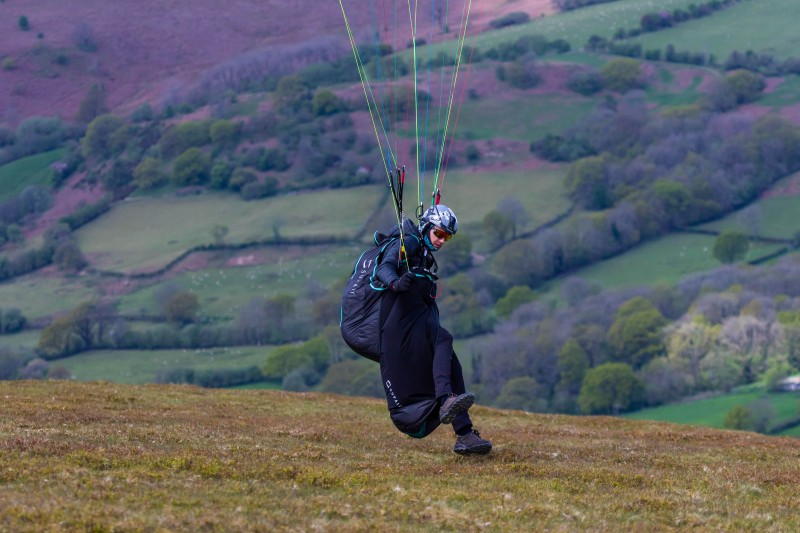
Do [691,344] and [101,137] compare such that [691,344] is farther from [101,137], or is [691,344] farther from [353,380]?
[101,137]

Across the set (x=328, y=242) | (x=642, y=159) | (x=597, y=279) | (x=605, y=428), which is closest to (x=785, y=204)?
(x=597, y=279)

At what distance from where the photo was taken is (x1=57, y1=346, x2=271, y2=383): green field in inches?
3841

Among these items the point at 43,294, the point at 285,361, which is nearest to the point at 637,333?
the point at 285,361

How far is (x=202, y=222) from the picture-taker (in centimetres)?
14262

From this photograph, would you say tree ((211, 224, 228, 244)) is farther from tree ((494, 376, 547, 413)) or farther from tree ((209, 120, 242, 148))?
tree ((494, 376, 547, 413))

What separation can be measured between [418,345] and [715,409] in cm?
7196

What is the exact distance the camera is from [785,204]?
4973 inches

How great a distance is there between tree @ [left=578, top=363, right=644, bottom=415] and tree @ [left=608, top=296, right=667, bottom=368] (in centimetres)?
859

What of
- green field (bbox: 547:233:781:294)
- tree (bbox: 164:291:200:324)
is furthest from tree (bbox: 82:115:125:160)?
green field (bbox: 547:233:781:294)

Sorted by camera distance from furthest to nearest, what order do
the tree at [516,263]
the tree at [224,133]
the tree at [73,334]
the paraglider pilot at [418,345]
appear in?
the tree at [224,133] → the tree at [516,263] → the tree at [73,334] → the paraglider pilot at [418,345]

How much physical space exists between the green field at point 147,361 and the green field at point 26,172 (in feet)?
240

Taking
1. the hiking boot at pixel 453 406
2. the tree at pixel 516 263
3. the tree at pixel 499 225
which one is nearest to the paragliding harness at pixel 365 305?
the hiking boot at pixel 453 406

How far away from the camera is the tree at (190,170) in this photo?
160 meters

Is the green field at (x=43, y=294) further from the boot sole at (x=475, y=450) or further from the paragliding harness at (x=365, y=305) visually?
the boot sole at (x=475, y=450)
